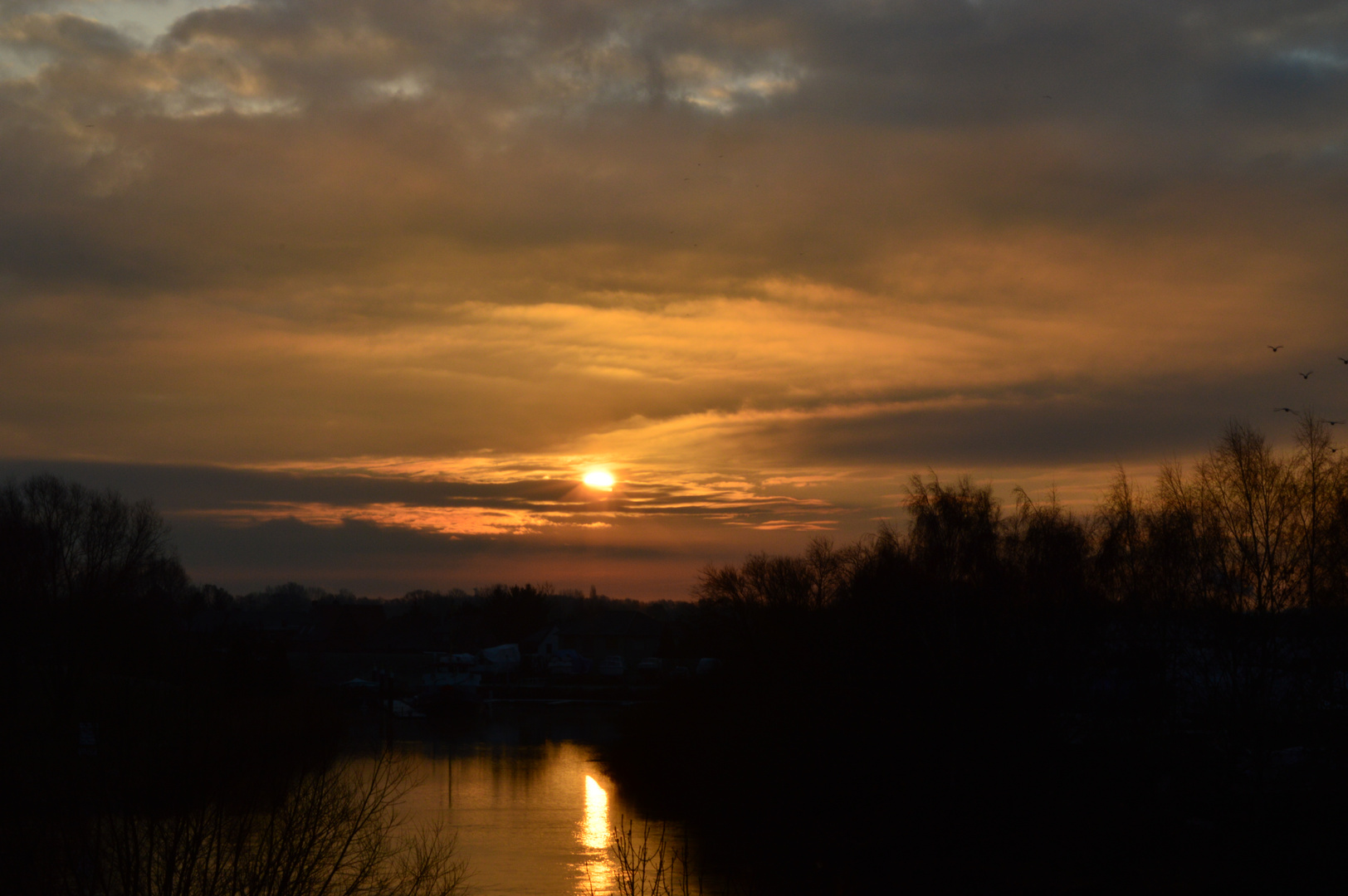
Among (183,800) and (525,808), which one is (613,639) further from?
(183,800)

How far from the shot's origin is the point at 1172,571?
40.5 meters

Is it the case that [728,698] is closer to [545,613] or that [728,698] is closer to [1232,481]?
[1232,481]

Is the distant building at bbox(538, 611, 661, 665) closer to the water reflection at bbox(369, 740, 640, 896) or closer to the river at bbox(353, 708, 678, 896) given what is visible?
the river at bbox(353, 708, 678, 896)

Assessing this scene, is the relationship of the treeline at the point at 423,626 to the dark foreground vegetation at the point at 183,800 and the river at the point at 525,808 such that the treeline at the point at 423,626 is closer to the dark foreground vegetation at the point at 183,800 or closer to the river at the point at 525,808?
the river at the point at 525,808

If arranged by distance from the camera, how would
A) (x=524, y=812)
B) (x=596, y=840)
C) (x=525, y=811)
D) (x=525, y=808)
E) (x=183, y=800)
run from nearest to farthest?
1. (x=183, y=800)
2. (x=596, y=840)
3. (x=524, y=812)
4. (x=525, y=811)
5. (x=525, y=808)

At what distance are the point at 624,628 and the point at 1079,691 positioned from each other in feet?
378

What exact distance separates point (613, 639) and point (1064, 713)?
375 ft

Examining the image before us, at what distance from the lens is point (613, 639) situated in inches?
5901

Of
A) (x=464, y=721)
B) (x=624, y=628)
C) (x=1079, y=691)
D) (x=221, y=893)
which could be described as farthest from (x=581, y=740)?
(x=624, y=628)

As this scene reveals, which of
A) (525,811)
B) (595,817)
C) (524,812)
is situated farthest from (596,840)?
(525,811)

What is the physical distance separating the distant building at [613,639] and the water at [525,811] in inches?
3184

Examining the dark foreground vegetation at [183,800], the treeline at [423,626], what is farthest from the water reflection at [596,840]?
the treeline at [423,626]

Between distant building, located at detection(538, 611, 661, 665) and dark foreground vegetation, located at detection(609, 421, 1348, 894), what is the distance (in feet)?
335

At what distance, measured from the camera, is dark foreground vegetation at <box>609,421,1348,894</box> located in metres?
32.4
